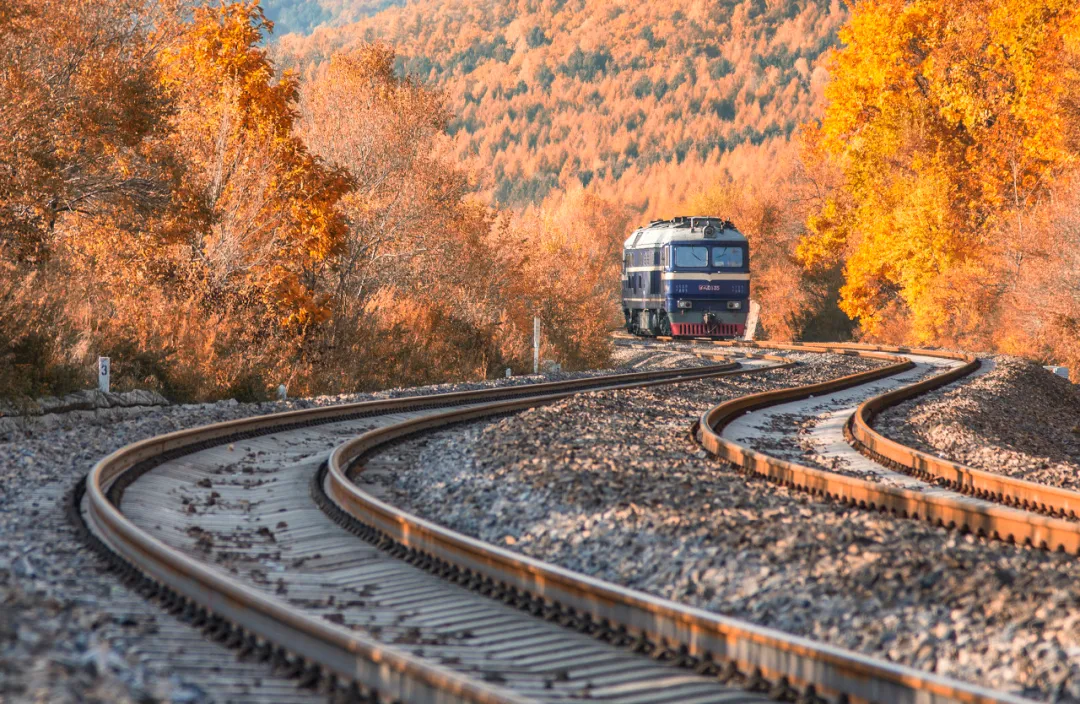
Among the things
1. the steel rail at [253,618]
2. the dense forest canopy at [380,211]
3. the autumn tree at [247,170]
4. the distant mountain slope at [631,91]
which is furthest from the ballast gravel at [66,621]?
the distant mountain slope at [631,91]

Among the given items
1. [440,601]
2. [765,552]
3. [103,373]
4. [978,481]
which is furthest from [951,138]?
[440,601]

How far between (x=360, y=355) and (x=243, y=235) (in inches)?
118

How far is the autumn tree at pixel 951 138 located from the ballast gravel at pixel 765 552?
30129 mm

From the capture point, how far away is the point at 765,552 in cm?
696

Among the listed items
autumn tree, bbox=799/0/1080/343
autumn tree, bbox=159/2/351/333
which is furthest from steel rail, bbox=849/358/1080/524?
autumn tree, bbox=799/0/1080/343

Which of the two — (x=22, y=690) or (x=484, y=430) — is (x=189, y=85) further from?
(x=22, y=690)

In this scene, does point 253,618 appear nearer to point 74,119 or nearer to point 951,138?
point 74,119

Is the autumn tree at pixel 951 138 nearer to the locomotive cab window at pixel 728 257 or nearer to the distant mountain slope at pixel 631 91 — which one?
the locomotive cab window at pixel 728 257

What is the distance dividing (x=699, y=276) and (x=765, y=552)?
3023 centimetres

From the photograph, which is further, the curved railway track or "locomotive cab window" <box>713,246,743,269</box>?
"locomotive cab window" <box>713,246,743,269</box>

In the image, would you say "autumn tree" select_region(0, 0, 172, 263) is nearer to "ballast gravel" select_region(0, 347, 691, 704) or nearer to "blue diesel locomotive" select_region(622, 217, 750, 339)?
"ballast gravel" select_region(0, 347, 691, 704)

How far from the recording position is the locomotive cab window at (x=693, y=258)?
36531 mm

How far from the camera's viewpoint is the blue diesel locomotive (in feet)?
120

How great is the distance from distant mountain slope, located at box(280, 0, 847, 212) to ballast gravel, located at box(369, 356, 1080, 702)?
399 feet
